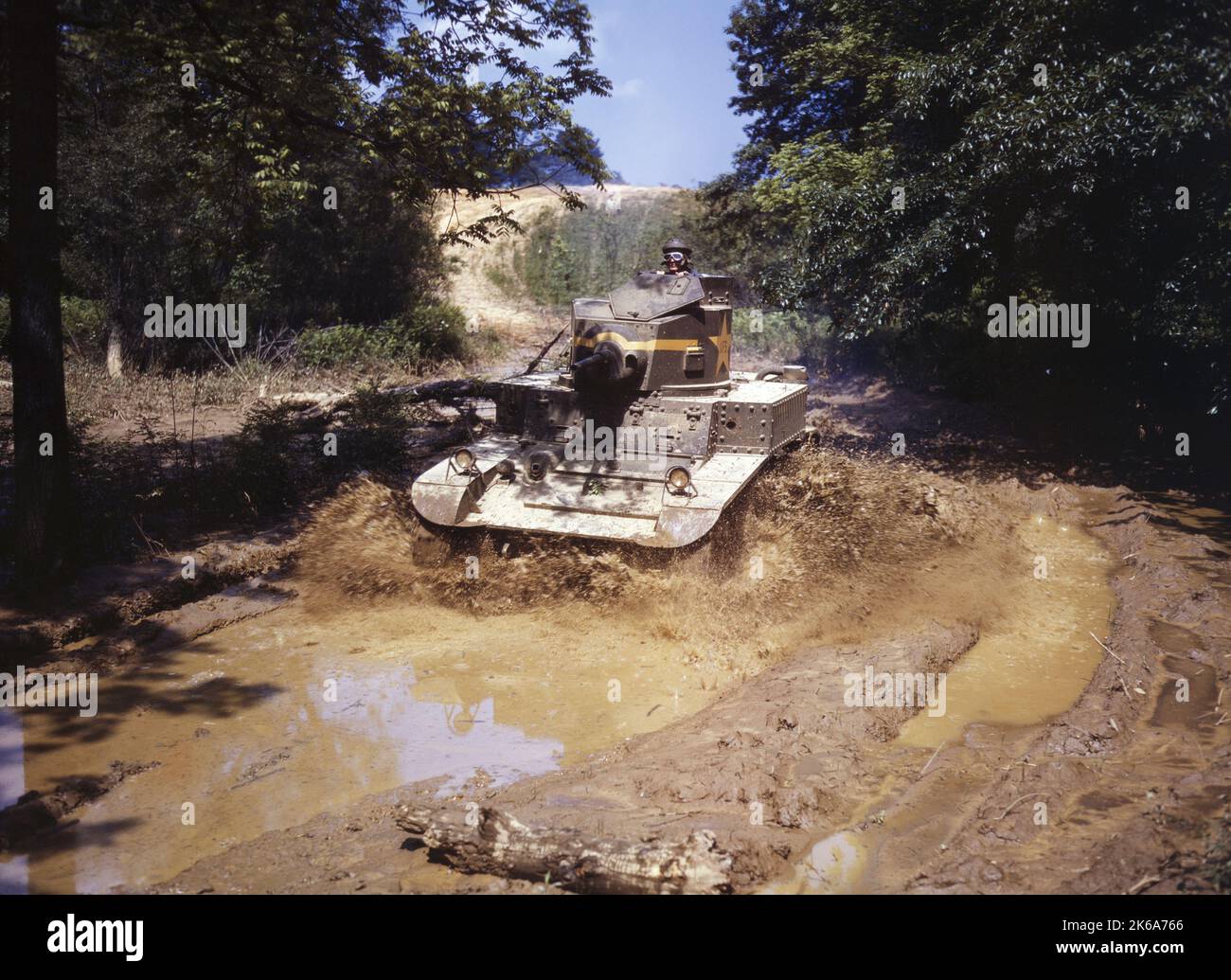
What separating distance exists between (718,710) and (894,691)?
1.22 meters

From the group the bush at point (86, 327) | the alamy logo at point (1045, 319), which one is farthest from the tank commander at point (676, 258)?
the bush at point (86, 327)

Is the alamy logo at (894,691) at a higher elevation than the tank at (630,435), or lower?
lower

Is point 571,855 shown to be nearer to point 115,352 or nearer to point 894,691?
→ point 894,691

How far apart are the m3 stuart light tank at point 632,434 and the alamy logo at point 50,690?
2.89 metres

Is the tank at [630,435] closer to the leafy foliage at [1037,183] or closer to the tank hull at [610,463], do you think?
the tank hull at [610,463]

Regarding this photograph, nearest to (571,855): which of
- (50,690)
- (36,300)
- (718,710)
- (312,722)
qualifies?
(718,710)

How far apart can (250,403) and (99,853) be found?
40.5 feet

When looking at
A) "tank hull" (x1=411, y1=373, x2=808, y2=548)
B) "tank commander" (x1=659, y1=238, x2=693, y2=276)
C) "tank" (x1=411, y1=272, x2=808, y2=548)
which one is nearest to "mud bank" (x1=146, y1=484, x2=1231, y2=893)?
"tank hull" (x1=411, y1=373, x2=808, y2=548)

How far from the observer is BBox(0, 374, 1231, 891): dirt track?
4.42 metres

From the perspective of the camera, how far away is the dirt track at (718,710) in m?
4.42

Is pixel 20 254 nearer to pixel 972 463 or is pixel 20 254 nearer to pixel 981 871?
pixel 981 871

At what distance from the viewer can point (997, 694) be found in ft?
22.3

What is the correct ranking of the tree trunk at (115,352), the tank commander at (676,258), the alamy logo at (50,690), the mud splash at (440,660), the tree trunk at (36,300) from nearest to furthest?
the mud splash at (440,660), the alamy logo at (50,690), the tree trunk at (36,300), the tank commander at (676,258), the tree trunk at (115,352)

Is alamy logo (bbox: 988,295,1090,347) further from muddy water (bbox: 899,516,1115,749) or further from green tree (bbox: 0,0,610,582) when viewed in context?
green tree (bbox: 0,0,610,582)
